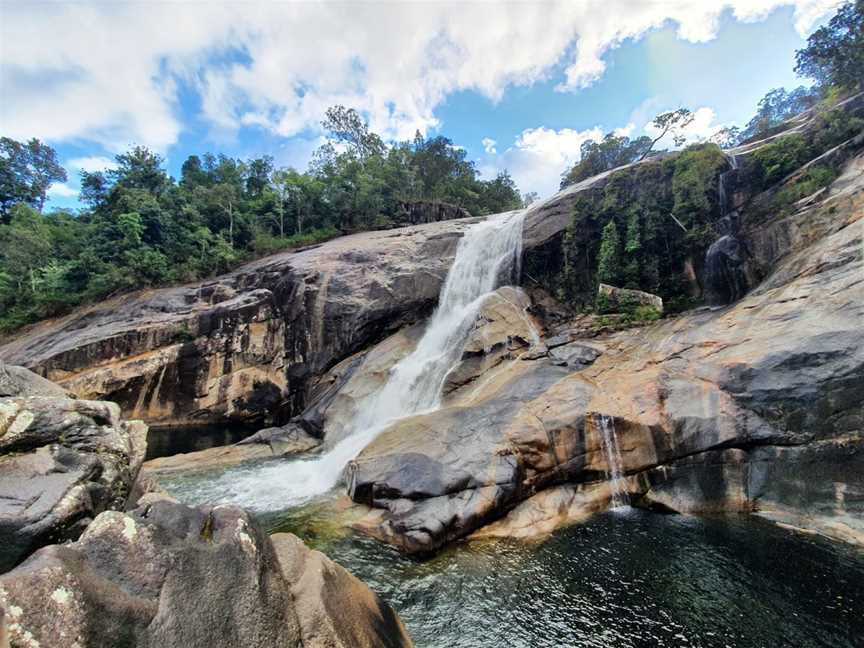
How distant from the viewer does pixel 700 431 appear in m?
9.41

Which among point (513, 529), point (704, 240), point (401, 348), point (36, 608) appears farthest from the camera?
point (401, 348)

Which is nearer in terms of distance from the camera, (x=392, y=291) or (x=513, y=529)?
(x=513, y=529)

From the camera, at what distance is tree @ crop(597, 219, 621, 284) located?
17000 mm

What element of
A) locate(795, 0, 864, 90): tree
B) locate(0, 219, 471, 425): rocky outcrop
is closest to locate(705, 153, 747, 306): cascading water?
locate(795, 0, 864, 90): tree

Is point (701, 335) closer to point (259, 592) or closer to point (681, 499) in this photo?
point (681, 499)

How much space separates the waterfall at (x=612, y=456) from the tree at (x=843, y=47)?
17.9 metres

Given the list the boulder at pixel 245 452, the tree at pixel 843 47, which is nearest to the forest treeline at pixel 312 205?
the tree at pixel 843 47

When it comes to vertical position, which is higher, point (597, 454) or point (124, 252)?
point (124, 252)

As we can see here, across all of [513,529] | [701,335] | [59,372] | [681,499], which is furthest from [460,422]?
[59,372]

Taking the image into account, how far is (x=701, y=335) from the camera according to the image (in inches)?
453

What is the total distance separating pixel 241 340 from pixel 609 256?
18.9 meters

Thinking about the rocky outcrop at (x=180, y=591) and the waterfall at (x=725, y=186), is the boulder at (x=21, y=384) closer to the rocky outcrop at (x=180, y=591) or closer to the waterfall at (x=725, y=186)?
the rocky outcrop at (x=180, y=591)

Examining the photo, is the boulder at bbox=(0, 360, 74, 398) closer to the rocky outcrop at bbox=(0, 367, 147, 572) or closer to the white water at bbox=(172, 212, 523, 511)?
the rocky outcrop at bbox=(0, 367, 147, 572)

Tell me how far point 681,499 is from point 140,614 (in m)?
10.2
